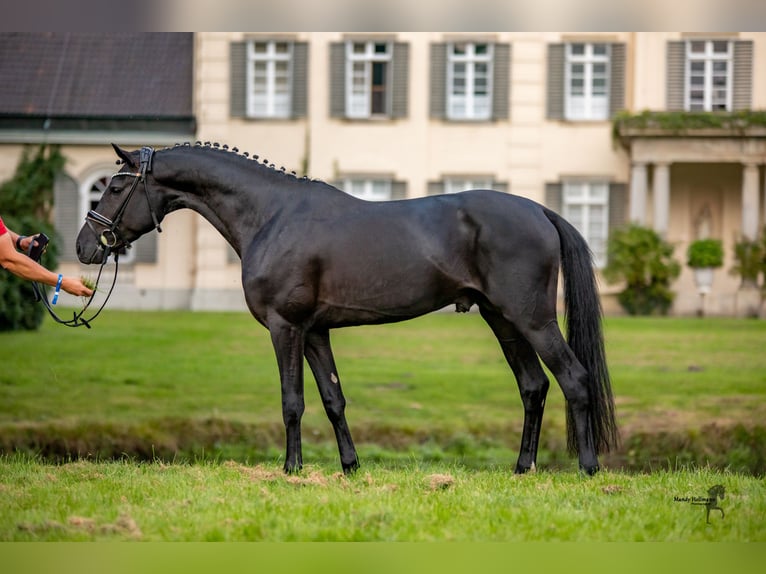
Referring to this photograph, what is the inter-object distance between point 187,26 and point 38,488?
2784 millimetres

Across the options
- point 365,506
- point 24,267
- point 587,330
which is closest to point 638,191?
point 587,330

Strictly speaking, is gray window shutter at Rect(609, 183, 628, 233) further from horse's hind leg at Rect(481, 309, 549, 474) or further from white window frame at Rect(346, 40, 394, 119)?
horse's hind leg at Rect(481, 309, 549, 474)

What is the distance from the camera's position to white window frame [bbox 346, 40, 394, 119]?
26.4m

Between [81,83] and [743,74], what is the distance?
48.1 feet

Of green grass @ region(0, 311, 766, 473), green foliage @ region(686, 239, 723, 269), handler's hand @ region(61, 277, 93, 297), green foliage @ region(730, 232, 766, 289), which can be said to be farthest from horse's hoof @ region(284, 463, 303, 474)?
green foliage @ region(730, 232, 766, 289)

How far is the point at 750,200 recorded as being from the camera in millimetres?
25234

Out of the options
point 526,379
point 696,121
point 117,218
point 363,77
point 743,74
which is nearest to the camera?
point 117,218

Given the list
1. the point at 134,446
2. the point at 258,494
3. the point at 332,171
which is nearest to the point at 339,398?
the point at 258,494

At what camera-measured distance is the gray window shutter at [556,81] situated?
2653 centimetres

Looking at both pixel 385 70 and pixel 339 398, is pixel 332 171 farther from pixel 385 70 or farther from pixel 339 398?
pixel 339 398

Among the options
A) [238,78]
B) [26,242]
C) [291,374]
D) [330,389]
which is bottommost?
[330,389]

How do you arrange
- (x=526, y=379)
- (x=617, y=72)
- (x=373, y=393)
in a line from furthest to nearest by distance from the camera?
(x=617, y=72) → (x=373, y=393) → (x=526, y=379)

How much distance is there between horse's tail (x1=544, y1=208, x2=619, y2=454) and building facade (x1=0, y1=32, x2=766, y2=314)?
18.8 meters

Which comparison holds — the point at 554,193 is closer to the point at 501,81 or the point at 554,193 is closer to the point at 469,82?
the point at 501,81
